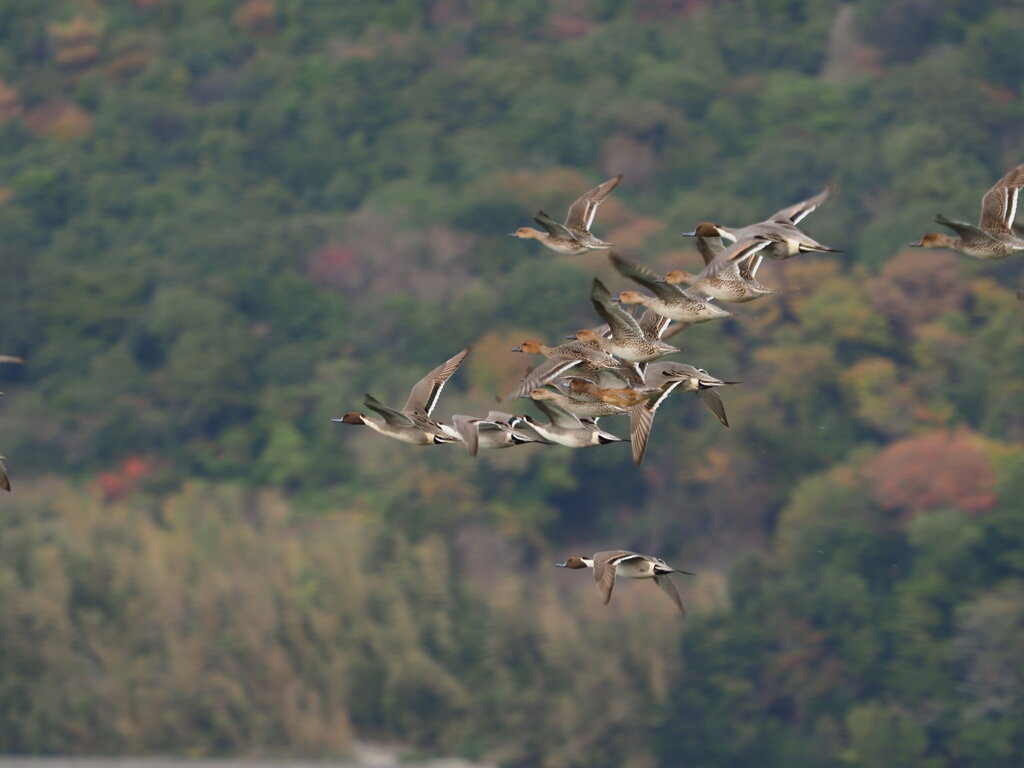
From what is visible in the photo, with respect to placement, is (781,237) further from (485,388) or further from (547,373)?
(485,388)

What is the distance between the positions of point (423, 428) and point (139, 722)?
91.2 ft

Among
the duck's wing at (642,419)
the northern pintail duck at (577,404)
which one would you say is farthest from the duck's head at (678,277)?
the northern pintail duck at (577,404)

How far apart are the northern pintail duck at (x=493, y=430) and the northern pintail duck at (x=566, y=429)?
0.55 feet

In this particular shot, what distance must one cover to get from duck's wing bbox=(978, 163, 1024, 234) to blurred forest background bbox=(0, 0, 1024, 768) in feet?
80.7

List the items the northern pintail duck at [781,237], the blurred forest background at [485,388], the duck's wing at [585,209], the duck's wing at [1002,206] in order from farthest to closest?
the blurred forest background at [485,388]
the duck's wing at [585,209]
the duck's wing at [1002,206]
the northern pintail duck at [781,237]

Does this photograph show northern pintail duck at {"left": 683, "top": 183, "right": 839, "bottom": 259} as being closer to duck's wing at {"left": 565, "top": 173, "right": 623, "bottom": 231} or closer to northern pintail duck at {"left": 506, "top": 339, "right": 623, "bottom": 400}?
northern pintail duck at {"left": 506, "top": 339, "right": 623, "bottom": 400}

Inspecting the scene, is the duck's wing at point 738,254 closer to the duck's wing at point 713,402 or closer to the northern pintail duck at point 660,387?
the northern pintail duck at point 660,387

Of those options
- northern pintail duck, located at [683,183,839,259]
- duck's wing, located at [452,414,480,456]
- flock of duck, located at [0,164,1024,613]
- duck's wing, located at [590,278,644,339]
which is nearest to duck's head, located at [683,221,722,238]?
northern pintail duck, located at [683,183,839,259]

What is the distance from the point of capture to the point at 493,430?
46.2ft

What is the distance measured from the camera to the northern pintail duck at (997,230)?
45.5ft

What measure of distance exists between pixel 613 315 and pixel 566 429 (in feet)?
3.69

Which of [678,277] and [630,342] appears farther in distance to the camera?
[678,277]

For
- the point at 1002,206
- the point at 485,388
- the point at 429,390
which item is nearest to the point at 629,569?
the point at 429,390

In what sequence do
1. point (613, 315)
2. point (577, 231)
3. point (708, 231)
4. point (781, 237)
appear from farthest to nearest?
point (577, 231), point (708, 231), point (781, 237), point (613, 315)
